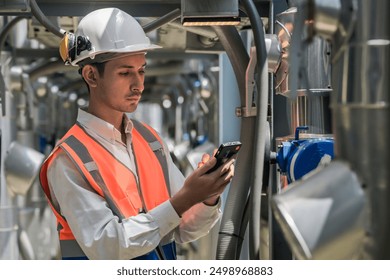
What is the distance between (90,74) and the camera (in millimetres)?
2250

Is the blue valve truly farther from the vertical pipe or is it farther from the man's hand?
the vertical pipe

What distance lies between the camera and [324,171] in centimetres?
140

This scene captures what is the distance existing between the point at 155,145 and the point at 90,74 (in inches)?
11.5

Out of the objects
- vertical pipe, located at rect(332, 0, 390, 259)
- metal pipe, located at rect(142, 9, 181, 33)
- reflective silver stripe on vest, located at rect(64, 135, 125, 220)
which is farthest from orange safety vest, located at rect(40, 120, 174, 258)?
vertical pipe, located at rect(332, 0, 390, 259)

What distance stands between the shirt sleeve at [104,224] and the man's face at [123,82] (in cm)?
25

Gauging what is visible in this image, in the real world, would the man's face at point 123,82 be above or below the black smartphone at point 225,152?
above

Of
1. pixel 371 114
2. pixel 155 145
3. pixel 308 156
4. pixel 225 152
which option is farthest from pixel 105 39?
pixel 371 114

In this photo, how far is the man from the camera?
203 centimetres

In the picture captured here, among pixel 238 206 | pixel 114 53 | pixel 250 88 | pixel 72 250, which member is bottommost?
pixel 72 250

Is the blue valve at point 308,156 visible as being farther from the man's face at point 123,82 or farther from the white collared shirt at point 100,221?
the man's face at point 123,82

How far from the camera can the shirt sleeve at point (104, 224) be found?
2.02 m

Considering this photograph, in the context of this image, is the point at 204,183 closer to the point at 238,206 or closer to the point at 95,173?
the point at 238,206

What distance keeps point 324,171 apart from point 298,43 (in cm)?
24

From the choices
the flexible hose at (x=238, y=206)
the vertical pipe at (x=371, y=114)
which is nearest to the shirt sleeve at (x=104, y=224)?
the flexible hose at (x=238, y=206)
